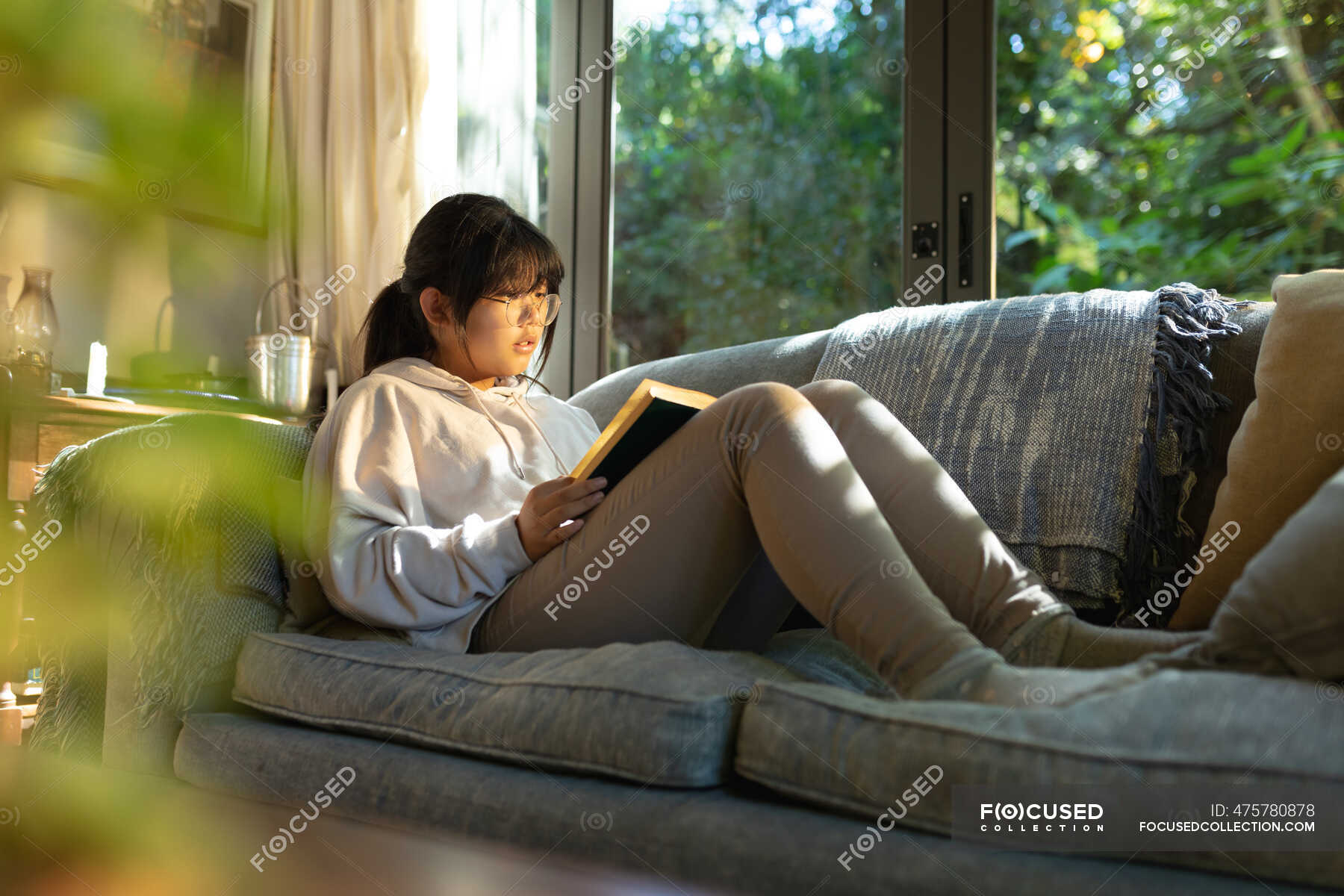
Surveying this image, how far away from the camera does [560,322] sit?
2891 millimetres

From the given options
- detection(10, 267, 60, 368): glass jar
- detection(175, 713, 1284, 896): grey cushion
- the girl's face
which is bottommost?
detection(175, 713, 1284, 896): grey cushion

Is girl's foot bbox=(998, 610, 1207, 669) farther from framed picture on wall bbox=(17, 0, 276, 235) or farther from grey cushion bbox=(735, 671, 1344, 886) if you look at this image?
framed picture on wall bbox=(17, 0, 276, 235)

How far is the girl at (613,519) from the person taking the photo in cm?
92

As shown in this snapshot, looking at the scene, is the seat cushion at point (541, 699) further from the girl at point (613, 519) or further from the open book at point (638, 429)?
the open book at point (638, 429)

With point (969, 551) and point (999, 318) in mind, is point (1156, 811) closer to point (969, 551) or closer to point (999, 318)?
point (969, 551)

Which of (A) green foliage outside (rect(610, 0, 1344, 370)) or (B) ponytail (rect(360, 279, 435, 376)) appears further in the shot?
(A) green foliage outside (rect(610, 0, 1344, 370))

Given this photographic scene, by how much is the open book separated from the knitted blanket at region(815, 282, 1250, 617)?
17.1 inches

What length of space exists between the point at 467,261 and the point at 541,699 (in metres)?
0.72

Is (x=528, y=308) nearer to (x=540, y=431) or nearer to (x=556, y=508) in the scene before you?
(x=540, y=431)

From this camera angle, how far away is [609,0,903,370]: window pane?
2.39 meters

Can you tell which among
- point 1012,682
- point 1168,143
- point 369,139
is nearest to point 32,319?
point 369,139

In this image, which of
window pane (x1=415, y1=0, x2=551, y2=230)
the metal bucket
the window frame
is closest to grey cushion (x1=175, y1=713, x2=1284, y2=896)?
the metal bucket

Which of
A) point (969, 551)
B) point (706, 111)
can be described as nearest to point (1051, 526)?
point (969, 551)

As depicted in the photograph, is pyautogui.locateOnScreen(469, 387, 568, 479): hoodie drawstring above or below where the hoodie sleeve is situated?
above
